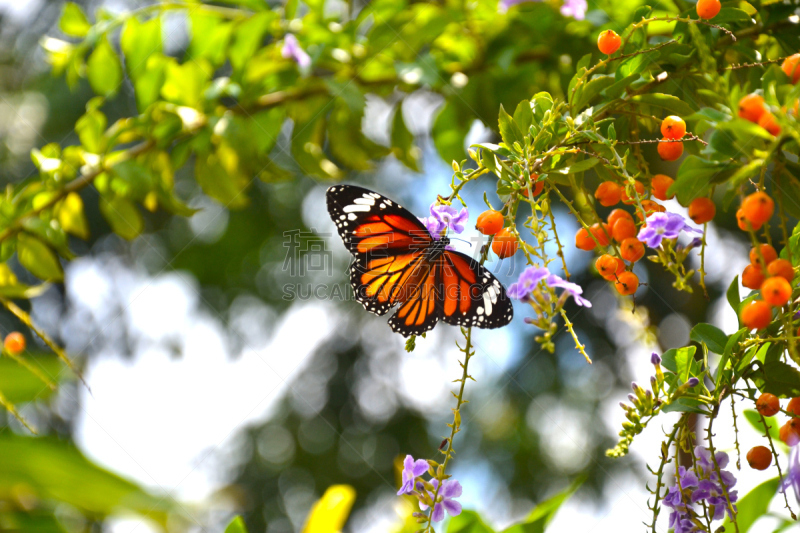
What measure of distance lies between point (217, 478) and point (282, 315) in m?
1.11

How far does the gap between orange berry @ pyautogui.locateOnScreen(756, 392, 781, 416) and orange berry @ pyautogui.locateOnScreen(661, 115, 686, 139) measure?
33cm

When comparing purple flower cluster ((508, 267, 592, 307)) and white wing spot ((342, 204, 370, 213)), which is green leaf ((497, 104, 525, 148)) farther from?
white wing spot ((342, 204, 370, 213))

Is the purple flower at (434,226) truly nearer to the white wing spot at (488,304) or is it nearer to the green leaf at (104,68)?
the white wing spot at (488,304)

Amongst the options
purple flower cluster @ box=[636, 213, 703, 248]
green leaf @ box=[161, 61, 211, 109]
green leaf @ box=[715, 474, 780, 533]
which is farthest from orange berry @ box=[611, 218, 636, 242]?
green leaf @ box=[161, 61, 211, 109]

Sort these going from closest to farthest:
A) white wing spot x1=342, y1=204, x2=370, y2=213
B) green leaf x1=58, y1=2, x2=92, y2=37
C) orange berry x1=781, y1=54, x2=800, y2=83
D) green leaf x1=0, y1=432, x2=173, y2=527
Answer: green leaf x1=0, y1=432, x2=173, y2=527 → orange berry x1=781, y1=54, x2=800, y2=83 → white wing spot x1=342, y1=204, x2=370, y2=213 → green leaf x1=58, y1=2, x2=92, y2=37

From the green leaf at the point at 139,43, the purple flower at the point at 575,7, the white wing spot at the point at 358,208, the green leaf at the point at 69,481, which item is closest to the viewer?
the green leaf at the point at 69,481

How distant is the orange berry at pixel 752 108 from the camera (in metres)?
0.51

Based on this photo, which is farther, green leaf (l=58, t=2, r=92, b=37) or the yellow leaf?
green leaf (l=58, t=2, r=92, b=37)

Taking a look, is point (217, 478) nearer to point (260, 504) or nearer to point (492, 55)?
point (260, 504)

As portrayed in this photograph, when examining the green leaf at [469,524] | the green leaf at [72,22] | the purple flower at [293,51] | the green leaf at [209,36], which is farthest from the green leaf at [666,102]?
the green leaf at [72,22]

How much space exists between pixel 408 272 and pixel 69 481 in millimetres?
718

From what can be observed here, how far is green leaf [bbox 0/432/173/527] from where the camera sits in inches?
8.8

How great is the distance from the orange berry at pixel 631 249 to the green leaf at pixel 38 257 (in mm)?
1187

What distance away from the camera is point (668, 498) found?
0.72 meters
